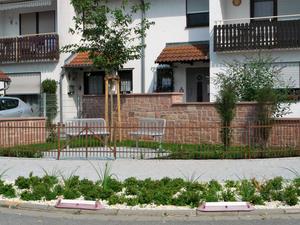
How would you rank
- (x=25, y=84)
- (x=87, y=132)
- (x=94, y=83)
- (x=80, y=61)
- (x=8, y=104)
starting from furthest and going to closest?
1. (x=25, y=84)
2. (x=94, y=83)
3. (x=80, y=61)
4. (x=8, y=104)
5. (x=87, y=132)

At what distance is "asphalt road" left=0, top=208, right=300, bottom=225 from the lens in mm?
8344

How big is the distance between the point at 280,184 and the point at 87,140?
680cm

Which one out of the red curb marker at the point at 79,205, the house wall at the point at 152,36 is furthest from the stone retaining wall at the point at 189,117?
the red curb marker at the point at 79,205

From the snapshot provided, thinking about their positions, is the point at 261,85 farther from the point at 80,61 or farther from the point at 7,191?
the point at 7,191

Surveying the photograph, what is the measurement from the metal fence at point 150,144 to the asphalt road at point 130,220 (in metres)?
6.16

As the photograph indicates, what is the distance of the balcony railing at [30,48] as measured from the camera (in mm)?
27031

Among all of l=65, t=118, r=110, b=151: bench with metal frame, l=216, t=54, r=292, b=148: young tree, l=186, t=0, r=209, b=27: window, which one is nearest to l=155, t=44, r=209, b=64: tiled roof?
l=186, t=0, r=209, b=27: window

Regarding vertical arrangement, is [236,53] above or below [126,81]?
above

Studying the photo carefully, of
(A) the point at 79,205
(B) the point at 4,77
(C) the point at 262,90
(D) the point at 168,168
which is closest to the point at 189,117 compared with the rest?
(C) the point at 262,90

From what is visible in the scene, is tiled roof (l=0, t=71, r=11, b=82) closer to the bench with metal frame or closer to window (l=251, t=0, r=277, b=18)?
the bench with metal frame

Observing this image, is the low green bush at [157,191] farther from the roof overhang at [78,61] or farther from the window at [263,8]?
the roof overhang at [78,61]

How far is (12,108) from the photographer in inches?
853

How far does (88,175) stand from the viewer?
12.4 m

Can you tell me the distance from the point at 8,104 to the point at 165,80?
297 inches
